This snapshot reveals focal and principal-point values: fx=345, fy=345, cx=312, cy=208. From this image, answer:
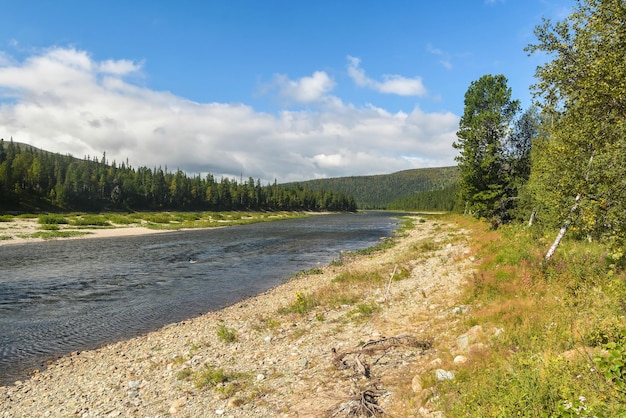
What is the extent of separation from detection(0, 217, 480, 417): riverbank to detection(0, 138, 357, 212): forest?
356 feet

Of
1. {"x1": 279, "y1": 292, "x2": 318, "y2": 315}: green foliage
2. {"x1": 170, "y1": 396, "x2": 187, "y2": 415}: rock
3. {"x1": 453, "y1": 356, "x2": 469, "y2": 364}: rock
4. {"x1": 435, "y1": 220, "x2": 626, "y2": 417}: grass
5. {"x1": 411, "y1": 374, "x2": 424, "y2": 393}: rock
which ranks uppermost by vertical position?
{"x1": 435, "y1": 220, "x2": 626, "y2": 417}: grass

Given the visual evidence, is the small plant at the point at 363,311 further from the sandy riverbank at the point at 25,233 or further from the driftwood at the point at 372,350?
the sandy riverbank at the point at 25,233

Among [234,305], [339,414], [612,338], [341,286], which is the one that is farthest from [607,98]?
[234,305]

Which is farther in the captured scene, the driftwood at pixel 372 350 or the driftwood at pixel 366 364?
the driftwood at pixel 372 350

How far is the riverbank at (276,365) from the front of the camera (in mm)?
9320

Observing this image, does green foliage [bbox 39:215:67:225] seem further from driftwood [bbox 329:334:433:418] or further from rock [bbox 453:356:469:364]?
rock [bbox 453:356:469:364]

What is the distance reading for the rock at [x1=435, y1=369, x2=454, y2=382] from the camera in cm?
874

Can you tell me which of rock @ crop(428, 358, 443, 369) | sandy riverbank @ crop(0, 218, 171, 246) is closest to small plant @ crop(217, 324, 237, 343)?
rock @ crop(428, 358, 443, 369)

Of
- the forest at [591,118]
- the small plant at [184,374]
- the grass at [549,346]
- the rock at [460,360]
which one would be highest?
the forest at [591,118]

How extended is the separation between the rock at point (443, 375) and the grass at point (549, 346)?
301mm

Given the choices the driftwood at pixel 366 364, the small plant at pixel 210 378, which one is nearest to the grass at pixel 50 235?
the small plant at pixel 210 378

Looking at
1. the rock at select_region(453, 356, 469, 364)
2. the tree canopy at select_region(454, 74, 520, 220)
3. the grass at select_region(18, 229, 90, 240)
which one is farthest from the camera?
the grass at select_region(18, 229, 90, 240)

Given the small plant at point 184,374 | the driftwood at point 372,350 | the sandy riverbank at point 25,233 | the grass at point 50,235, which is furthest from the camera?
the grass at point 50,235

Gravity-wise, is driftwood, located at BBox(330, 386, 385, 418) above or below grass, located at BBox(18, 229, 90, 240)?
above
